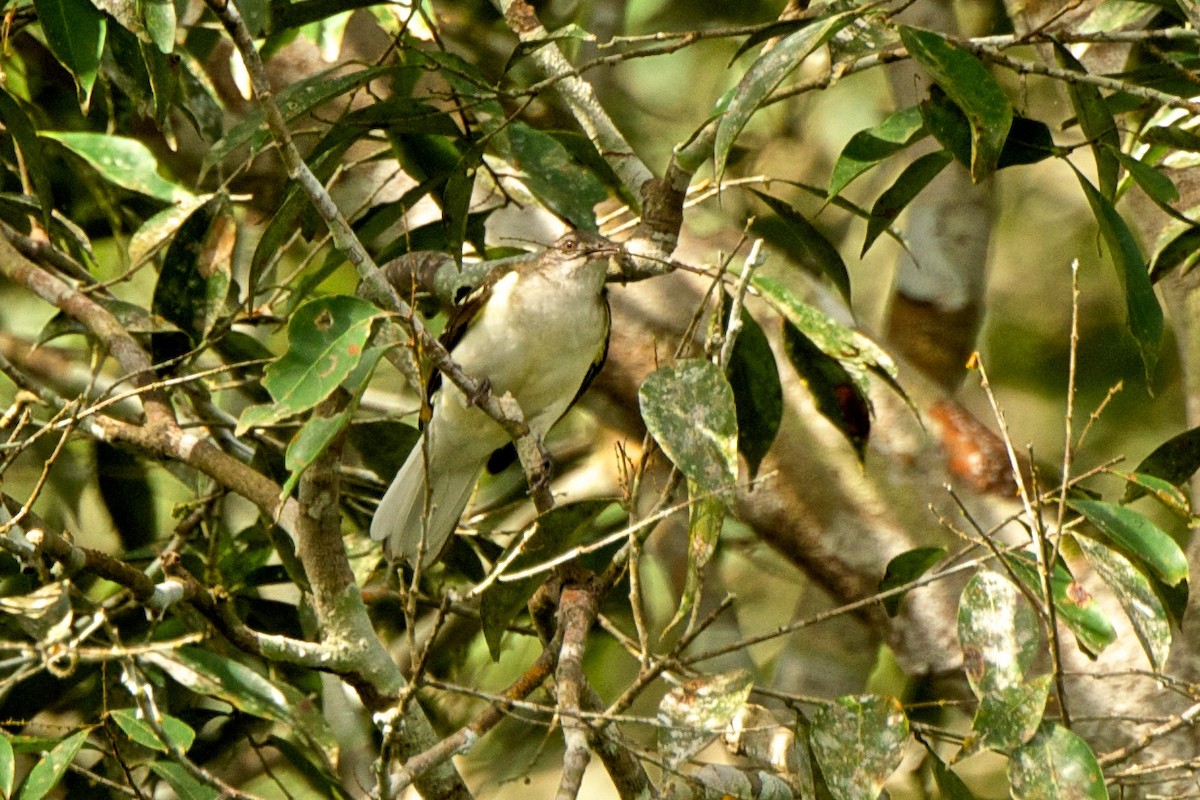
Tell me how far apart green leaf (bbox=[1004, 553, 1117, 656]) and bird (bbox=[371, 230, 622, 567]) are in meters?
1.10

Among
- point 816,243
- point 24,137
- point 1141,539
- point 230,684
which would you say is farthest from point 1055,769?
point 24,137

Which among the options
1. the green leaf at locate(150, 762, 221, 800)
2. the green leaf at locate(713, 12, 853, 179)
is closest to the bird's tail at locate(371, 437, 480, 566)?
the green leaf at locate(150, 762, 221, 800)

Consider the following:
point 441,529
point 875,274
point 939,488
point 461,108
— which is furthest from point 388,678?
point 875,274

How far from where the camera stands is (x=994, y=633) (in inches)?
72.7

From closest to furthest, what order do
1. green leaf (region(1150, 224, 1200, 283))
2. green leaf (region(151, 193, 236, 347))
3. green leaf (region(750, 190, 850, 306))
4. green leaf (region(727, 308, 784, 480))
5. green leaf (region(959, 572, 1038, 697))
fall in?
green leaf (region(959, 572, 1038, 697)) < green leaf (region(1150, 224, 1200, 283)) < green leaf (region(750, 190, 850, 306)) < green leaf (region(727, 308, 784, 480)) < green leaf (region(151, 193, 236, 347))

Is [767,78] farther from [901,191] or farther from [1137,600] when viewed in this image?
[1137,600]

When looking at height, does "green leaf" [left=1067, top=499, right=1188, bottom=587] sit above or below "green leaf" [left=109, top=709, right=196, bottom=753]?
above

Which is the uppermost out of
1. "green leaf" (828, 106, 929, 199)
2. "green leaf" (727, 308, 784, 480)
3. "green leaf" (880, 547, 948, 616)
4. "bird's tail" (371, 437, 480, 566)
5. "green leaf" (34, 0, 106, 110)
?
"green leaf" (34, 0, 106, 110)

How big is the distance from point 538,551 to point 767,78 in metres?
0.81

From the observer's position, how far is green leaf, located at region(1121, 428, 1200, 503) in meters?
2.66

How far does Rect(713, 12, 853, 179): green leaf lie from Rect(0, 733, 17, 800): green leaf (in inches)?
47.7

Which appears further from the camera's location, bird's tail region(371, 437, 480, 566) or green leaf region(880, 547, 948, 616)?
bird's tail region(371, 437, 480, 566)

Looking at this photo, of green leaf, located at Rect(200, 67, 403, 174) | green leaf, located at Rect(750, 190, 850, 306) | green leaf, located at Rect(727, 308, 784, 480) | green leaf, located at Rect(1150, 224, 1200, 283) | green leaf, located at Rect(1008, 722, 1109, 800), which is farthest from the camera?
green leaf, located at Rect(727, 308, 784, 480)

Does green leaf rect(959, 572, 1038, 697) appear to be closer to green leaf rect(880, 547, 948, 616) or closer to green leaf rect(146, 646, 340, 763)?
green leaf rect(880, 547, 948, 616)
